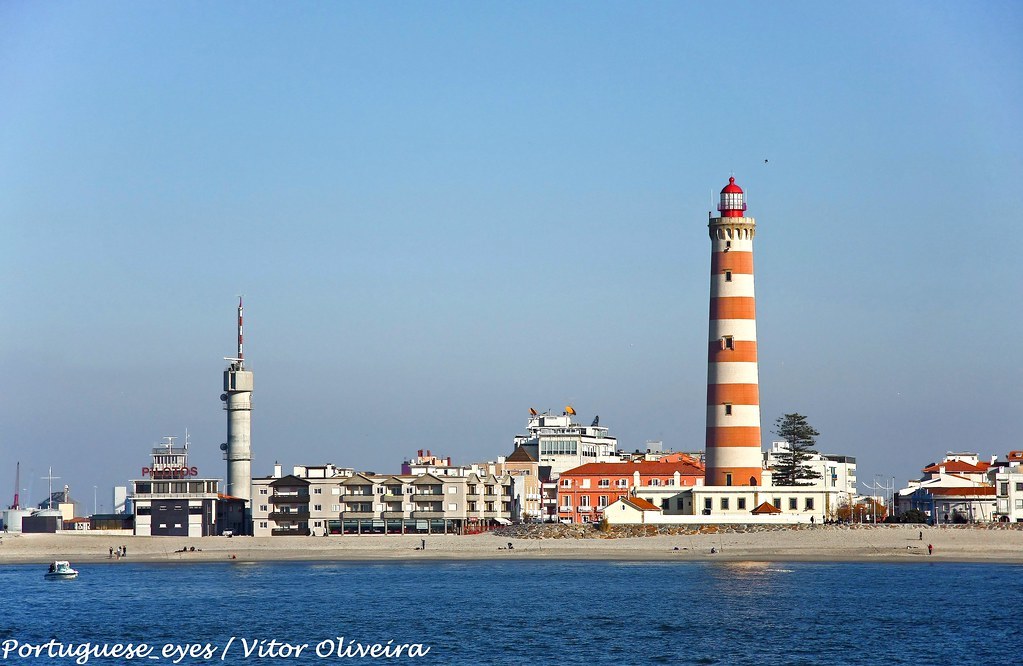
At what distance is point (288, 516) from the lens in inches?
4808

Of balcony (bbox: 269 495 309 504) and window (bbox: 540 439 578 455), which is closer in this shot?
balcony (bbox: 269 495 309 504)

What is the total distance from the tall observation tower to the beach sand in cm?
1175

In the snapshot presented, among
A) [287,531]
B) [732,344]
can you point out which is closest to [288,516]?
[287,531]

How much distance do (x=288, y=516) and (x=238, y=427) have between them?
1298 centimetres

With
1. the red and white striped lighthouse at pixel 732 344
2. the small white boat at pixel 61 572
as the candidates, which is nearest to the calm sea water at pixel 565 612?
the small white boat at pixel 61 572

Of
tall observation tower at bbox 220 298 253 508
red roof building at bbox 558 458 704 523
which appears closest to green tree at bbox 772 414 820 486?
red roof building at bbox 558 458 704 523

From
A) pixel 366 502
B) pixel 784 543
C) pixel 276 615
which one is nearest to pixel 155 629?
pixel 276 615

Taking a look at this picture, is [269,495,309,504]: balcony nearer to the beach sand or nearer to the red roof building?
the beach sand

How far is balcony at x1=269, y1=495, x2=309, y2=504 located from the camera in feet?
400

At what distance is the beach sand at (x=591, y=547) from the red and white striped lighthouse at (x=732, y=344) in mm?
6504

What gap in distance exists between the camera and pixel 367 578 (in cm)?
8794

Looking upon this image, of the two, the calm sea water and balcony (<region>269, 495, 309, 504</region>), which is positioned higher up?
balcony (<region>269, 495, 309, 504</region>)

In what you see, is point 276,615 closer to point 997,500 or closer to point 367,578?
point 367,578

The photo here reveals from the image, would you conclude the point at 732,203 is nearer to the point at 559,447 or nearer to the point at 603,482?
the point at 603,482
